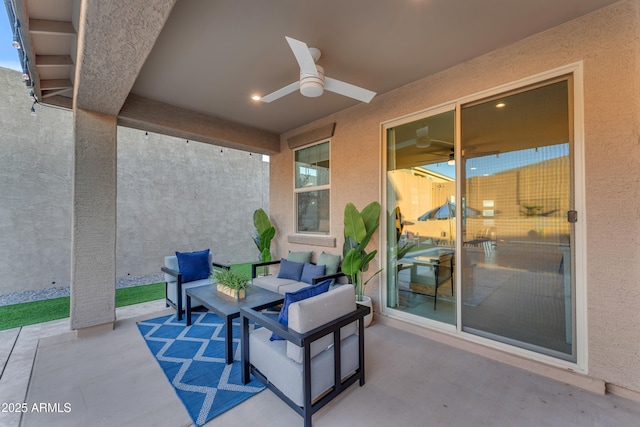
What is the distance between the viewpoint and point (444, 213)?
3.04 metres

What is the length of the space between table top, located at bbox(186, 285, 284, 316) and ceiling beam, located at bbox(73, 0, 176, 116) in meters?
2.39

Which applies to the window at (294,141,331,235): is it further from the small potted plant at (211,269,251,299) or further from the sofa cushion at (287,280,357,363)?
the sofa cushion at (287,280,357,363)

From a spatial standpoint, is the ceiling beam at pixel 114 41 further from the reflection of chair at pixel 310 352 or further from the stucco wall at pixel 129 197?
the stucco wall at pixel 129 197

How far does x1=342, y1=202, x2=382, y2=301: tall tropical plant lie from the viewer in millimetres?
3365

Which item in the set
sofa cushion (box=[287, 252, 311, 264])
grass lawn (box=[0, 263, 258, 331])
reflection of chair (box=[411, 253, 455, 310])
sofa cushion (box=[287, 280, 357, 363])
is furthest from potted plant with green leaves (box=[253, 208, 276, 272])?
sofa cushion (box=[287, 280, 357, 363])

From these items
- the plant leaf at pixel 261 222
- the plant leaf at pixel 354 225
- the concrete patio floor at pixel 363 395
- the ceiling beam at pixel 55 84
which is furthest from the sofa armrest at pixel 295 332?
the ceiling beam at pixel 55 84

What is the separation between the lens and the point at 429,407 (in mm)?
1952

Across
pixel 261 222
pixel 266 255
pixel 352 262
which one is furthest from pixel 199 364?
pixel 261 222

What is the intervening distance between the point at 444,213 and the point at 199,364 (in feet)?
9.93

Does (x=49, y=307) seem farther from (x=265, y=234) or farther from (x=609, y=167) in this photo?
(x=609, y=167)

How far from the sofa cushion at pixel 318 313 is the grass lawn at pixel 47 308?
3.85 metres

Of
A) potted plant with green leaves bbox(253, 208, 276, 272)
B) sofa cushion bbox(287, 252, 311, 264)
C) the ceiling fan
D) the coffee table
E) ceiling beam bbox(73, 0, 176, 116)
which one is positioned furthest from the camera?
potted plant with green leaves bbox(253, 208, 276, 272)

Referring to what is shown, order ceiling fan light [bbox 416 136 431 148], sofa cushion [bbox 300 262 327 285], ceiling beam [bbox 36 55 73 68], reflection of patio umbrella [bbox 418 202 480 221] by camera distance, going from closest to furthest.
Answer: ceiling beam [bbox 36 55 73 68] < reflection of patio umbrella [bbox 418 202 480 221] < ceiling fan light [bbox 416 136 431 148] < sofa cushion [bbox 300 262 327 285]

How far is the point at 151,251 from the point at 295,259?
3.85 meters
